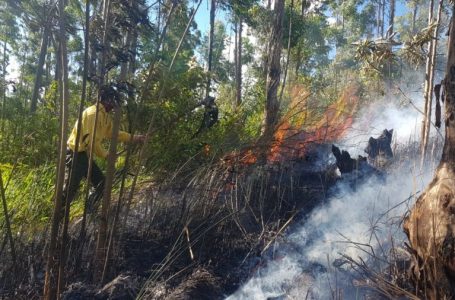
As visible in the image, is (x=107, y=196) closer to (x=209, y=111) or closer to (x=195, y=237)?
(x=195, y=237)

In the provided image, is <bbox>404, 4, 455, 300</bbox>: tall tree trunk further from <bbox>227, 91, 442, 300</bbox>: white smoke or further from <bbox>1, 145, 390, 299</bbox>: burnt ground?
<bbox>1, 145, 390, 299</bbox>: burnt ground

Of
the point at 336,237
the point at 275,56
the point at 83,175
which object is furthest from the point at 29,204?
the point at 275,56

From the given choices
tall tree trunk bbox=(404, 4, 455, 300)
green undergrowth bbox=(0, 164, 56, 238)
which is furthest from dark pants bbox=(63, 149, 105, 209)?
tall tree trunk bbox=(404, 4, 455, 300)

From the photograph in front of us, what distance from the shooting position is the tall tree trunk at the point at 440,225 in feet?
6.18

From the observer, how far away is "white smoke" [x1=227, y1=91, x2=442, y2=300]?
2.70 metres

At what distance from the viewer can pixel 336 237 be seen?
3.28 metres

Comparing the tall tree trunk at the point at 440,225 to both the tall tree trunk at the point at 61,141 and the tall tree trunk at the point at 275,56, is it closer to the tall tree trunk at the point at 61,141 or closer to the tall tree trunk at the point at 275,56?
the tall tree trunk at the point at 61,141

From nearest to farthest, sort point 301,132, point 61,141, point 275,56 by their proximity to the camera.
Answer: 1. point 61,141
2. point 301,132
3. point 275,56

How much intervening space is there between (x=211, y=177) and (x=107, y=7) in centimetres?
162

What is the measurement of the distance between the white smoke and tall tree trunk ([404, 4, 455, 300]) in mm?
190

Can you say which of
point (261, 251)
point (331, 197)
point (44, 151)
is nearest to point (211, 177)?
point (261, 251)

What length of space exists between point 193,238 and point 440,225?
1.75 m

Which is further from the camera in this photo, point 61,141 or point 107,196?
point 107,196

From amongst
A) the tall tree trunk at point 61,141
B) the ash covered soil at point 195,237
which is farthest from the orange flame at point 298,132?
the tall tree trunk at point 61,141
